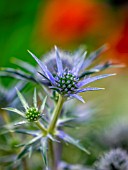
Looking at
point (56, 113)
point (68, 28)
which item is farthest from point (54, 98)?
point (68, 28)

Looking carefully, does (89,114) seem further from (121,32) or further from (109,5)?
(109,5)

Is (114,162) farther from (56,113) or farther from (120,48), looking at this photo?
(120,48)

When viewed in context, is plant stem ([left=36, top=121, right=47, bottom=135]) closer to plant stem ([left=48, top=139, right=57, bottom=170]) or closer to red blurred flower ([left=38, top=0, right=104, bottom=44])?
plant stem ([left=48, top=139, right=57, bottom=170])

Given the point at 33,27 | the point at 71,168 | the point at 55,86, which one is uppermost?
the point at 33,27

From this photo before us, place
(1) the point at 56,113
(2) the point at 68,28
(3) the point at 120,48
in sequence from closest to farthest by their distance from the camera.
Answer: (1) the point at 56,113 → (3) the point at 120,48 → (2) the point at 68,28

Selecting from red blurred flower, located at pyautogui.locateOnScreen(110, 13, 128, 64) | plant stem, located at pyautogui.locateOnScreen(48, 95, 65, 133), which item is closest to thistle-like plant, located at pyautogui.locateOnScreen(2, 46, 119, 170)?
plant stem, located at pyautogui.locateOnScreen(48, 95, 65, 133)

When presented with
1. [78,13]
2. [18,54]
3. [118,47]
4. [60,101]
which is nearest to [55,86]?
[60,101]

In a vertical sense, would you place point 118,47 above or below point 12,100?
below

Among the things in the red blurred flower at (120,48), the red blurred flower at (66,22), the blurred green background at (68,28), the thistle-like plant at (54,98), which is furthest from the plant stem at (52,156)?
the red blurred flower at (66,22)
